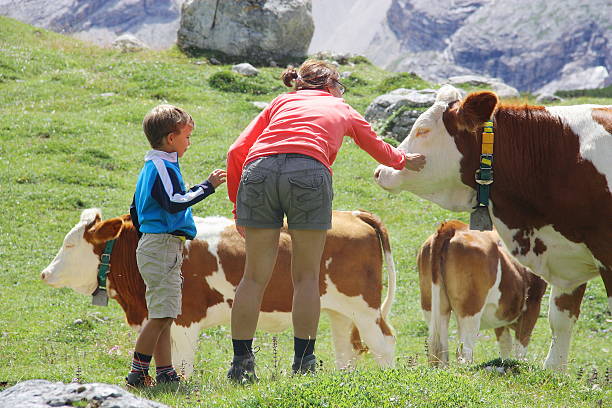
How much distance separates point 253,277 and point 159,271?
100 cm

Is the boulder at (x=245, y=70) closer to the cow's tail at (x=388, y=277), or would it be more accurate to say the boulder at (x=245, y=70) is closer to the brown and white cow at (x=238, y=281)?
the cow's tail at (x=388, y=277)

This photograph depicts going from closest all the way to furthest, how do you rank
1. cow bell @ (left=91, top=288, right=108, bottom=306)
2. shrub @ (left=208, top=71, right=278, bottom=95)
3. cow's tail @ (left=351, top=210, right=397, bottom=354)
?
cow bell @ (left=91, top=288, right=108, bottom=306) → cow's tail @ (left=351, top=210, right=397, bottom=354) → shrub @ (left=208, top=71, right=278, bottom=95)

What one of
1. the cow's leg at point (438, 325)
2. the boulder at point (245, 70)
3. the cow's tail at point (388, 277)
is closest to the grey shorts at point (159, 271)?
the cow's tail at point (388, 277)

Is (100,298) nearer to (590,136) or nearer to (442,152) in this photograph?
(442,152)

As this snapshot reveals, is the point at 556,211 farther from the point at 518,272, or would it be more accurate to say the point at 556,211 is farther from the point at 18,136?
the point at 18,136

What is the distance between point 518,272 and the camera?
9.54 meters

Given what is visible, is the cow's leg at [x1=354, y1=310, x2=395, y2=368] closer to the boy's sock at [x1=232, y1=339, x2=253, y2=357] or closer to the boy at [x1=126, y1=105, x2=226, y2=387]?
the boy at [x1=126, y1=105, x2=226, y2=387]

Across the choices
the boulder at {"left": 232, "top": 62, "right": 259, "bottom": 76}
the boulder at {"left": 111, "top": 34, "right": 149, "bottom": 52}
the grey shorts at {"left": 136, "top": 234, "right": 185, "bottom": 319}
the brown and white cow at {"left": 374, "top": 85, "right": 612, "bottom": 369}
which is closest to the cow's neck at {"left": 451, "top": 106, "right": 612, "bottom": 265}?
the brown and white cow at {"left": 374, "top": 85, "right": 612, "bottom": 369}

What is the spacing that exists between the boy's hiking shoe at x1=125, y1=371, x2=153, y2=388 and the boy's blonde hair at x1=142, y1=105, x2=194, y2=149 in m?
1.81

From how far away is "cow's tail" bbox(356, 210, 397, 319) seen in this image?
309 inches

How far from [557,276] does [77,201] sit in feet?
34.8

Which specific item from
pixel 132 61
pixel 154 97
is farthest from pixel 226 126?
pixel 132 61

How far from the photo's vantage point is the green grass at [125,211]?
5.05m

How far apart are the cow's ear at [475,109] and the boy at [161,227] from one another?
204cm
